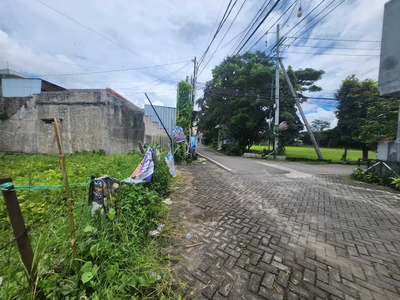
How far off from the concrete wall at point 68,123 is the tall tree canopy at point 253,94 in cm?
882

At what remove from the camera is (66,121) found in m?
7.16

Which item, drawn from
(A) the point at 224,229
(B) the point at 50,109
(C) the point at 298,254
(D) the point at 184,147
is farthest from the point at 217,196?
(B) the point at 50,109

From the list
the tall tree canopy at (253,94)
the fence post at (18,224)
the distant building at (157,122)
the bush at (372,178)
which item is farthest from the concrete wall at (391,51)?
the fence post at (18,224)

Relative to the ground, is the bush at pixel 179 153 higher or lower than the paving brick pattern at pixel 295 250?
higher

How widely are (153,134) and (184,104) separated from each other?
8.43 feet

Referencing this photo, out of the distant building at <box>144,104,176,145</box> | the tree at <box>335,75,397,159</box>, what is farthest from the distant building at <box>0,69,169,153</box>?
the tree at <box>335,75,397,159</box>

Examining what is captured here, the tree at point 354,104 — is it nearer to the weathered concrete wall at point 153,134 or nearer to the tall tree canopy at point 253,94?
the tall tree canopy at point 253,94

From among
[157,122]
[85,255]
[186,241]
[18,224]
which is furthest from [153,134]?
[18,224]

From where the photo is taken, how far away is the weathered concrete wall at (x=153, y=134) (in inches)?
346

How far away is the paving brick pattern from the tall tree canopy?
10272mm

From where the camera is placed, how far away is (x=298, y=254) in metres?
2.10

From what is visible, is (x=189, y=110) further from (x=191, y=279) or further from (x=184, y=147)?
(x=191, y=279)

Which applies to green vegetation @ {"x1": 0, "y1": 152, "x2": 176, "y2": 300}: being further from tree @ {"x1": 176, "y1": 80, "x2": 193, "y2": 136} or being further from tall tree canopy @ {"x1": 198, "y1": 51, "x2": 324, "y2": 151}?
tall tree canopy @ {"x1": 198, "y1": 51, "x2": 324, "y2": 151}

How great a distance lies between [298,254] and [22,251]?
9.67ft
